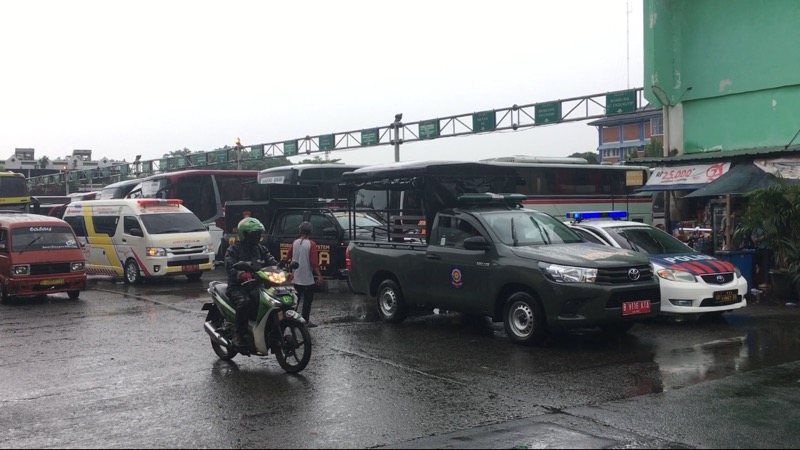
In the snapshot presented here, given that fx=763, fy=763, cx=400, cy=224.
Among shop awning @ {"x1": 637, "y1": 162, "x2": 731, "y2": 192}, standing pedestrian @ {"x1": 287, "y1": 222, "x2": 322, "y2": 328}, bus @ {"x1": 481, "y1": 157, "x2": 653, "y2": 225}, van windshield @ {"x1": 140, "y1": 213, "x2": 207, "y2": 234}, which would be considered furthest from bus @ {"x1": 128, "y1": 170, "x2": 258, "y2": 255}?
standing pedestrian @ {"x1": 287, "y1": 222, "x2": 322, "y2": 328}

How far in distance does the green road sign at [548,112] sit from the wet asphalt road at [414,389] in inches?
779

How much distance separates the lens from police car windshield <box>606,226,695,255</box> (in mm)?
12380

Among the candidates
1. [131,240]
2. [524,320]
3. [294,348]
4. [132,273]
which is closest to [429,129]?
[131,240]

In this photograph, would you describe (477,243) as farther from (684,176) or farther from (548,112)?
(548,112)

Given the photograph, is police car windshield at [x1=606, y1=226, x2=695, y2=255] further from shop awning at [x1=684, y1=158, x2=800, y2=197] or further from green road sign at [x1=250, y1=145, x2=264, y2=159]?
green road sign at [x1=250, y1=145, x2=264, y2=159]

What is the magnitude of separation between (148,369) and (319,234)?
30.7ft

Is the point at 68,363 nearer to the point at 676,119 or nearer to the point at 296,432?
the point at 296,432

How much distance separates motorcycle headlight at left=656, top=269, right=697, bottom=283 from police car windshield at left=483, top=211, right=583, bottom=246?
1585 mm

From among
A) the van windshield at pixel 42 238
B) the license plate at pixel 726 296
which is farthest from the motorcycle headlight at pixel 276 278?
the van windshield at pixel 42 238

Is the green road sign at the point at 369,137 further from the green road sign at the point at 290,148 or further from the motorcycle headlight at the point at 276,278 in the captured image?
the motorcycle headlight at the point at 276,278

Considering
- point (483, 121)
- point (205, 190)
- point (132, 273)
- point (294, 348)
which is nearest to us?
point (294, 348)

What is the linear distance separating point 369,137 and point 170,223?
20790 mm

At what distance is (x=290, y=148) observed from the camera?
46.5 metres

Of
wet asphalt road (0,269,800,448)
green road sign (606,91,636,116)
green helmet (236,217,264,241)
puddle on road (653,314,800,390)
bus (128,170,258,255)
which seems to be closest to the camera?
wet asphalt road (0,269,800,448)
